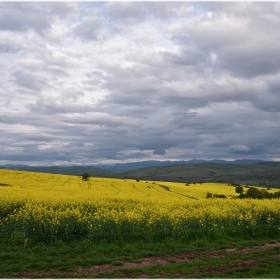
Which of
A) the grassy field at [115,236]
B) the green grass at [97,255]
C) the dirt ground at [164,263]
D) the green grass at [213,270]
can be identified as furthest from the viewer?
the grassy field at [115,236]

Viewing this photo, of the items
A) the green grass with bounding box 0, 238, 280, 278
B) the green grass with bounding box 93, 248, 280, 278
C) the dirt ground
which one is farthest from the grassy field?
the dirt ground

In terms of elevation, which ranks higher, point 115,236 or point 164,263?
point 115,236

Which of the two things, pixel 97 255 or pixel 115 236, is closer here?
pixel 97 255

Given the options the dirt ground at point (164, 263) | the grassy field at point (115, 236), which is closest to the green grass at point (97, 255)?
the grassy field at point (115, 236)

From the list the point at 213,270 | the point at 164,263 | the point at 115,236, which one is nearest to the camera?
the point at 213,270

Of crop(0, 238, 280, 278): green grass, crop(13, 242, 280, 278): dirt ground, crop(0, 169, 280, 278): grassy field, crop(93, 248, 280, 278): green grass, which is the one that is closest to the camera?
crop(93, 248, 280, 278): green grass

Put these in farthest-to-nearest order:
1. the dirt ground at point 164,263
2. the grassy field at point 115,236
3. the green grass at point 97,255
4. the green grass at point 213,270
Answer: the grassy field at point 115,236
the green grass at point 97,255
the dirt ground at point 164,263
the green grass at point 213,270

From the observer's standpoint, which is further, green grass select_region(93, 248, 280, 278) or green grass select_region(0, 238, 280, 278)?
green grass select_region(0, 238, 280, 278)

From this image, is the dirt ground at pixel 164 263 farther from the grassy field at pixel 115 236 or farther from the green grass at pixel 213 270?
the grassy field at pixel 115 236

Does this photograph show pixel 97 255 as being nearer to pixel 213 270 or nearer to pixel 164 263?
pixel 164 263

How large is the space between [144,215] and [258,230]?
6.93 m

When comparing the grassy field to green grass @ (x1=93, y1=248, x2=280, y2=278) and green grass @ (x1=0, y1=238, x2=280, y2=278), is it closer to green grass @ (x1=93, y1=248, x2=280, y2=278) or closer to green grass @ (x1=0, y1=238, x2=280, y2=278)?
green grass @ (x1=0, y1=238, x2=280, y2=278)

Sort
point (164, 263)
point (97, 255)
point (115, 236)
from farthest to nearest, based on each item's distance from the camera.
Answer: point (115, 236) → point (97, 255) → point (164, 263)

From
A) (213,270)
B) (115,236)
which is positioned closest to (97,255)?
(115,236)
